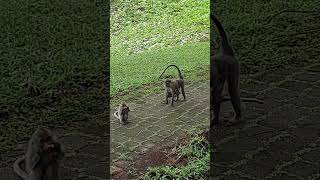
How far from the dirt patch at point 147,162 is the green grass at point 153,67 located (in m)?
1.27

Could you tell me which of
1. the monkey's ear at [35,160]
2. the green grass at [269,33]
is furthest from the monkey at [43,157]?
the green grass at [269,33]

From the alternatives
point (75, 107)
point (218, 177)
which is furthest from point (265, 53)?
point (218, 177)

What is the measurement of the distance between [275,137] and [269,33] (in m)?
3.35

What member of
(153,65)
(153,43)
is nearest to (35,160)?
(153,65)

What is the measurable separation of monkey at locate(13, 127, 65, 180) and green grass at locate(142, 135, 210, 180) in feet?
3.93

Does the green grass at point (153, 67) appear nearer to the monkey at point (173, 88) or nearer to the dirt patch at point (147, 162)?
the monkey at point (173, 88)

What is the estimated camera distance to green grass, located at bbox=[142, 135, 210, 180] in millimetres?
3840

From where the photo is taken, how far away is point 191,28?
7.85 metres

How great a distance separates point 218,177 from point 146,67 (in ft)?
9.39

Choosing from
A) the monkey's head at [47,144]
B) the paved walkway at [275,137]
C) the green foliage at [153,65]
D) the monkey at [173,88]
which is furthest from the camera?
the green foliage at [153,65]

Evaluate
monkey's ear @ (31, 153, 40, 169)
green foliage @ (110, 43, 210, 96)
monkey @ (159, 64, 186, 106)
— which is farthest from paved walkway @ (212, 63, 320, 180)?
monkey's ear @ (31, 153, 40, 169)

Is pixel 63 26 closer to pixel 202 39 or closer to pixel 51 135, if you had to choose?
pixel 202 39

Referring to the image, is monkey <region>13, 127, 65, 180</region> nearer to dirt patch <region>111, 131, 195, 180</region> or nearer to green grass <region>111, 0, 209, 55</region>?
dirt patch <region>111, 131, 195, 180</region>

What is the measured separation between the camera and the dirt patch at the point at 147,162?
12.9ft
